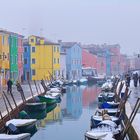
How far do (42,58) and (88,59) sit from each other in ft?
90.2

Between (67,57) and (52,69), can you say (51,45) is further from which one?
(67,57)

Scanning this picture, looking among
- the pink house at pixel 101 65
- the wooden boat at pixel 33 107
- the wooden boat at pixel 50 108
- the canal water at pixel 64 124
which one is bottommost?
the canal water at pixel 64 124

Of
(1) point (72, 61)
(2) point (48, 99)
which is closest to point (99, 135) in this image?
(2) point (48, 99)

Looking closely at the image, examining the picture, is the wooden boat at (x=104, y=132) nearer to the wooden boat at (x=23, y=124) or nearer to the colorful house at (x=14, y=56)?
the wooden boat at (x=23, y=124)

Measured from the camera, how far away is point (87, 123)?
27188 millimetres

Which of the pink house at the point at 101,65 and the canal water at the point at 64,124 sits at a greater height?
the pink house at the point at 101,65

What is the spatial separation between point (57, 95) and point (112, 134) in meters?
23.6

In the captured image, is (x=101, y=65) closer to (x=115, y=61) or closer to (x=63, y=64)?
(x=115, y=61)

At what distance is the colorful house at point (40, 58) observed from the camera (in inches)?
2653

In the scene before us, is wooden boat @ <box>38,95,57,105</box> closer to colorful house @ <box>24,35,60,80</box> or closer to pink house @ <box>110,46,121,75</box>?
colorful house @ <box>24,35,60,80</box>

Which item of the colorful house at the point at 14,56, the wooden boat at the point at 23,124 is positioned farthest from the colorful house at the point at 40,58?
the wooden boat at the point at 23,124

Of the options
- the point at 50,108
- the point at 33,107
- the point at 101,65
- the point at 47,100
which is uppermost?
the point at 101,65

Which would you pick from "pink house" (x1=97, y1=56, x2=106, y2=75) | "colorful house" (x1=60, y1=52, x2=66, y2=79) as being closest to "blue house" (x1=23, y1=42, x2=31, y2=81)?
"colorful house" (x1=60, y1=52, x2=66, y2=79)

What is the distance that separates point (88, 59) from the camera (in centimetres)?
9500
